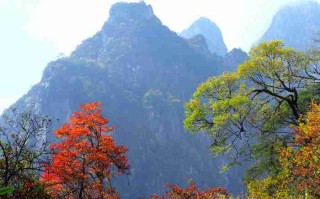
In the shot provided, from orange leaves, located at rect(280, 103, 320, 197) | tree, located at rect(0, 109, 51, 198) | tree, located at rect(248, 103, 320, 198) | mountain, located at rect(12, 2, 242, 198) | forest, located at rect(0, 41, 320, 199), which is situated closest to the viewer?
tree, located at rect(0, 109, 51, 198)

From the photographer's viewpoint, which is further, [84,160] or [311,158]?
[84,160]

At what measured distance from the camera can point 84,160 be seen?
2720 centimetres

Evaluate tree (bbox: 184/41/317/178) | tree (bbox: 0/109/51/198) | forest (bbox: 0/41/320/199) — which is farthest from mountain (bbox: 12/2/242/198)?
tree (bbox: 0/109/51/198)

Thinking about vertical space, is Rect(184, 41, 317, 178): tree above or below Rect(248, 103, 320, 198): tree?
above

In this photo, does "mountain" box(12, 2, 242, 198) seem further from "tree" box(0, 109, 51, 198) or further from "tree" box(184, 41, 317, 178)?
"tree" box(0, 109, 51, 198)

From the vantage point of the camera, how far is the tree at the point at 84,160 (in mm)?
26359

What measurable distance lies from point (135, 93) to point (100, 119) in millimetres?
166069

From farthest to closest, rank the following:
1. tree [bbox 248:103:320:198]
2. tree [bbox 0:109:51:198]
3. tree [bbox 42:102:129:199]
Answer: tree [bbox 42:102:129:199]
tree [bbox 248:103:320:198]
tree [bbox 0:109:51:198]

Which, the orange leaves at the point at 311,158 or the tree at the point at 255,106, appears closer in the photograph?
the orange leaves at the point at 311,158

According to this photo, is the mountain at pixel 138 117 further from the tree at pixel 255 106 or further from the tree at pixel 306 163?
the tree at pixel 306 163

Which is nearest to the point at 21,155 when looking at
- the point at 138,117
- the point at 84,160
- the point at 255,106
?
the point at 84,160

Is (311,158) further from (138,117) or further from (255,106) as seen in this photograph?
(138,117)

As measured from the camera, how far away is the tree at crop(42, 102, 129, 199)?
86.5ft

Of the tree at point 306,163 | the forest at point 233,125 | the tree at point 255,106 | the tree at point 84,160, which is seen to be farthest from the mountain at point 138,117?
the tree at point 306,163
